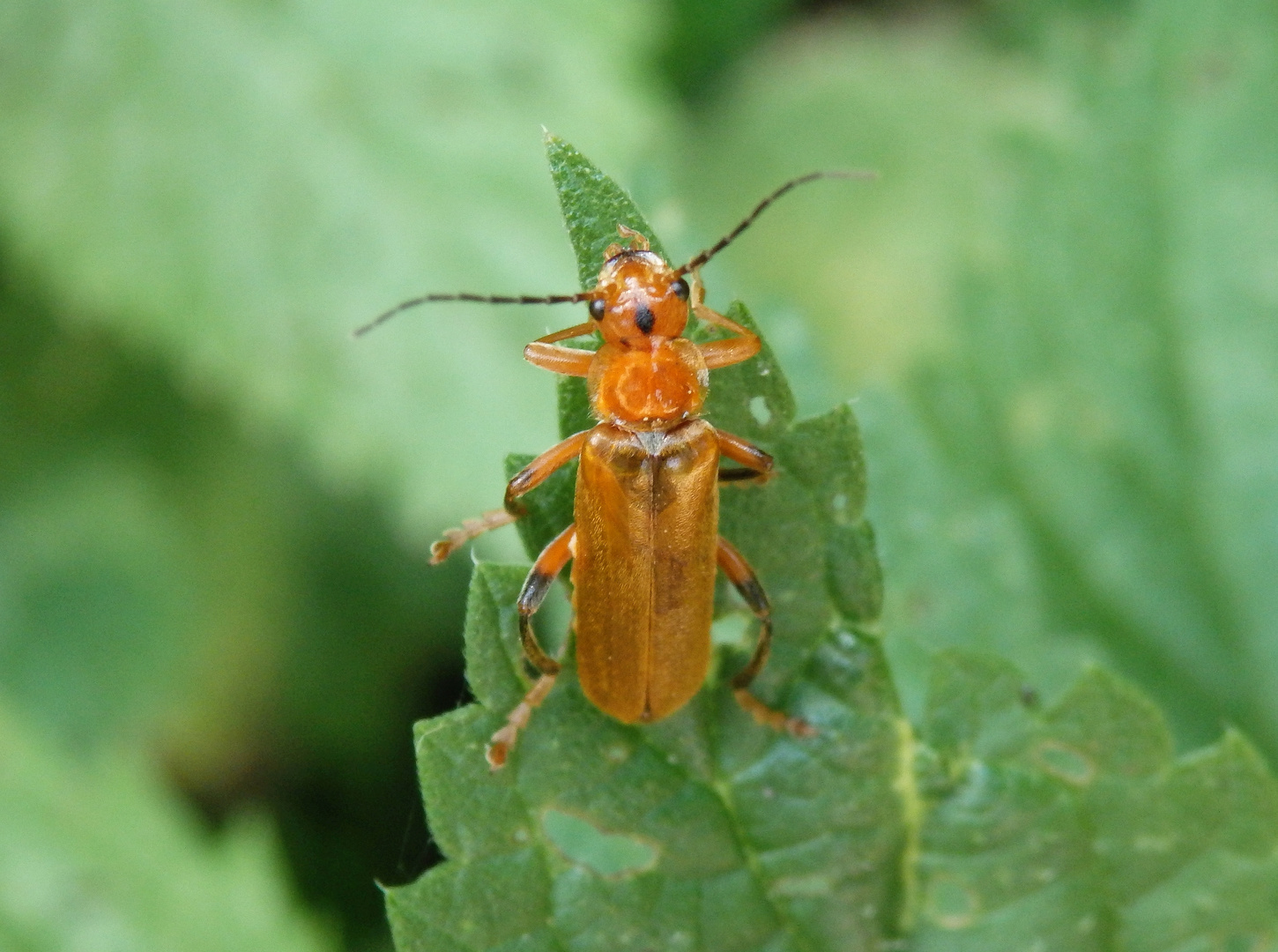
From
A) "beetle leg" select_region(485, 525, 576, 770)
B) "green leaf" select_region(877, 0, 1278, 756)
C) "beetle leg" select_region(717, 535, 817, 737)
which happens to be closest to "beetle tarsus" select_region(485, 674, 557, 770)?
"beetle leg" select_region(485, 525, 576, 770)

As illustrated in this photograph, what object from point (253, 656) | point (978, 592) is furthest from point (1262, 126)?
point (253, 656)

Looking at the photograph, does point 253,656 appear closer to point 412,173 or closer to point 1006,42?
point 412,173

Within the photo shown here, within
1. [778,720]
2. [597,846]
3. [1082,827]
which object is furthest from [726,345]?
[1082,827]

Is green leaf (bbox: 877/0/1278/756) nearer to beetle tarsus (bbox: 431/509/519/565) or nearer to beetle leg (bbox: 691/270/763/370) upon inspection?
beetle leg (bbox: 691/270/763/370)

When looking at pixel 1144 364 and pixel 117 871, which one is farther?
pixel 1144 364

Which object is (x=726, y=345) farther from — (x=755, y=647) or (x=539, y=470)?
(x=755, y=647)
